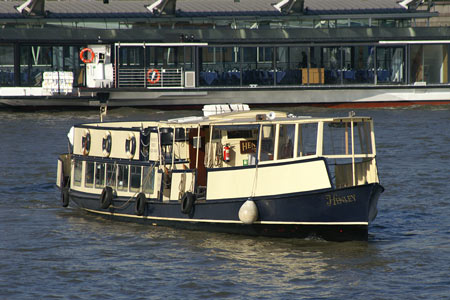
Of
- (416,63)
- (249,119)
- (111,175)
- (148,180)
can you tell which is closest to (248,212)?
(249,119)

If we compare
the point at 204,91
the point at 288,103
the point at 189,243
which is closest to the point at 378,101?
the point at 288,103

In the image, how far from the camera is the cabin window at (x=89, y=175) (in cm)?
2377

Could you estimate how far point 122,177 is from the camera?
899 inches

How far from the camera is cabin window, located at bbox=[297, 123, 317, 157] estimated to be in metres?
20.0

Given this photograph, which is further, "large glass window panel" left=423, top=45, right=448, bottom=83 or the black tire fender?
"large glass window panel" left=423, top=45, right=448, bottom=83

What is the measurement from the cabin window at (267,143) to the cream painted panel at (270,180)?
681 millimetres

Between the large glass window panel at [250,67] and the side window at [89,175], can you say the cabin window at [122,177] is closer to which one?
the side window at [89,175]

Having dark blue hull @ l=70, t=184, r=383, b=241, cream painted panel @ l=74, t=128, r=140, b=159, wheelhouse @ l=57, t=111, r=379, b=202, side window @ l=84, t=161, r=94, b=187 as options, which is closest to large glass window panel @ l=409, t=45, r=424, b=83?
wheelhouse @ l=57, t=111, r=379, b=202

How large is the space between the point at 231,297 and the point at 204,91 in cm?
3467

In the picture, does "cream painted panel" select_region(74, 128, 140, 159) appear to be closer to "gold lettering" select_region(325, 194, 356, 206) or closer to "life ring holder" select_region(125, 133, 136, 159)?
"life ring holder" select_region(125, 133, 136, 159)

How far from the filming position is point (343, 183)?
20547mm

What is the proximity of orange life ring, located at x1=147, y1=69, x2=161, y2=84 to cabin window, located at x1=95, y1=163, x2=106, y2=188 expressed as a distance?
87.7ft

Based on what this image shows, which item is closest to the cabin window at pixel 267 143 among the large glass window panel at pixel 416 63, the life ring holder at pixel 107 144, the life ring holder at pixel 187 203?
the life ring holder at pixel 187 203

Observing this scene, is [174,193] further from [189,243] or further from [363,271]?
[363,271]
